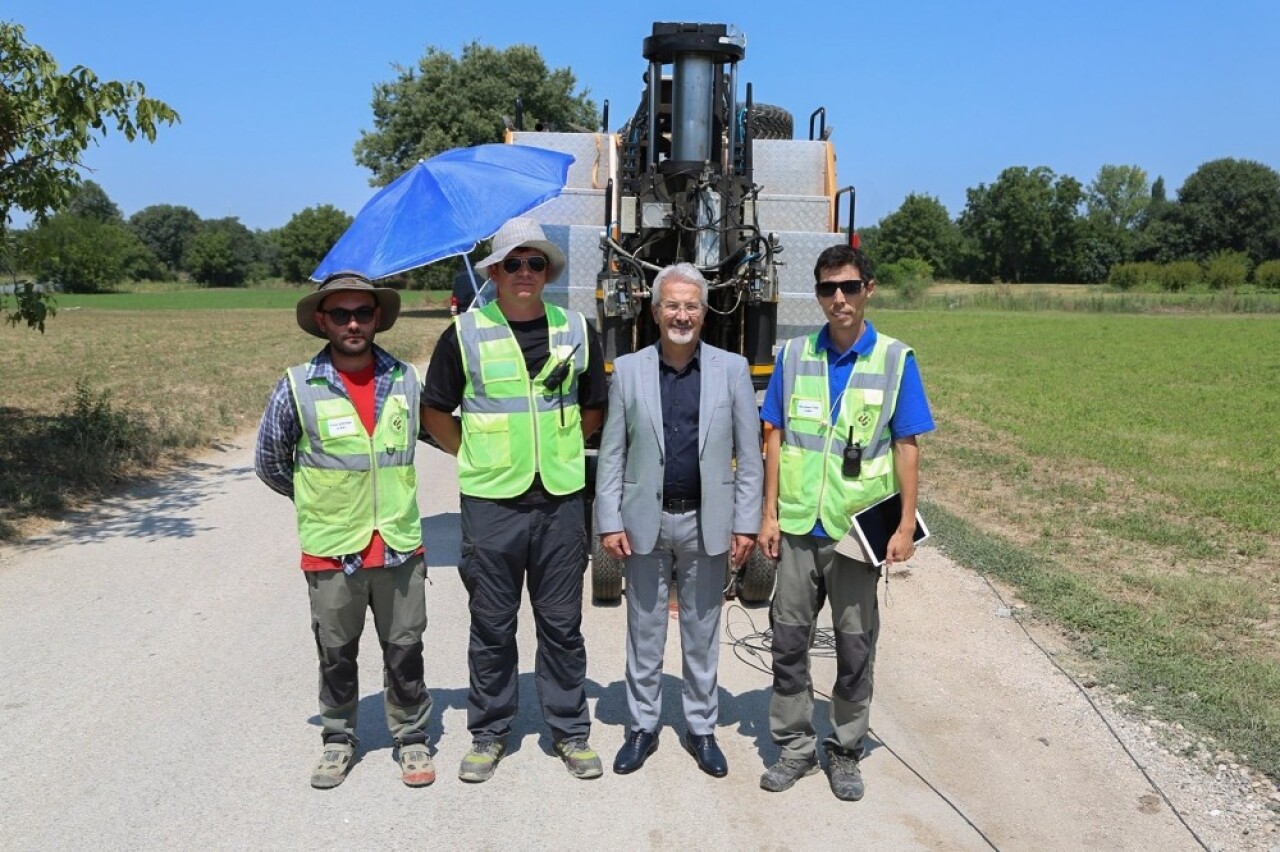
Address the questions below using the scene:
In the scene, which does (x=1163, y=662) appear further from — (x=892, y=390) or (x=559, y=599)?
(x=559, y=599)

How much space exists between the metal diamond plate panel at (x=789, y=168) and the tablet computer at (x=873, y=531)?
16.2ft

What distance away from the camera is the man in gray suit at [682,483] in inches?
173

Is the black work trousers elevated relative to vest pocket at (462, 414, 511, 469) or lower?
lower

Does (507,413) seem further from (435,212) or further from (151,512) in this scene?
(151,512)

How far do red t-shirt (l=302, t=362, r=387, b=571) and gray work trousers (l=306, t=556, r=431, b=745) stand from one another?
48 millimetres

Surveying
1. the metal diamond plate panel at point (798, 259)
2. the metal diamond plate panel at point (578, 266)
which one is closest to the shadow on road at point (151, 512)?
the metal diamond plate panel at point (578, 266)

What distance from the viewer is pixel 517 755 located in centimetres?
462

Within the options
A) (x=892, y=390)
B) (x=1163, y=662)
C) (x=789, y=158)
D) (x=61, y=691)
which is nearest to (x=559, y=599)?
(x=892, y=390)

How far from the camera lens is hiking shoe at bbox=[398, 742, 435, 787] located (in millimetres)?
4305

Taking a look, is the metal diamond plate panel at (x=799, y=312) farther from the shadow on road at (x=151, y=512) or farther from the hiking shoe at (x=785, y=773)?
the shadow on road at (x=151, y=512)

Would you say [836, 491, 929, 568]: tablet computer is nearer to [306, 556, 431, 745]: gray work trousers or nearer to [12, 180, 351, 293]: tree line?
[306, 556, 431, 745]: gray work trousers

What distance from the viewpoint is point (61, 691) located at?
513 cm

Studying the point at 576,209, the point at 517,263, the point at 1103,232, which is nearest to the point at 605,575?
the point at 517,263

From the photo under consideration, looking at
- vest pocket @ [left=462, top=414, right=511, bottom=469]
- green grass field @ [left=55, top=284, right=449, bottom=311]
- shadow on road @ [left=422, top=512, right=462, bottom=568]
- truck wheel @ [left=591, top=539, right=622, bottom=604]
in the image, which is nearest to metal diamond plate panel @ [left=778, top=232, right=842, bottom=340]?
truck wheel @ [left=591, top=539, right=622, bottom=604]
